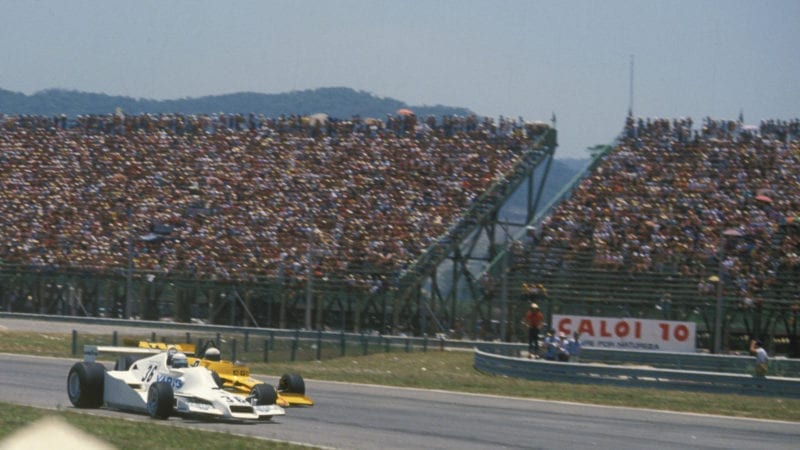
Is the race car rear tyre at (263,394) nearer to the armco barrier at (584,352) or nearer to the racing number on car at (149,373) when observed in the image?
the racing number on car at (149,373)

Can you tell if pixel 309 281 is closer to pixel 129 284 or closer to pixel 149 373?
pixel 129 284

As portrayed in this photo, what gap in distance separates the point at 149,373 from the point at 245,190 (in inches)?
1399

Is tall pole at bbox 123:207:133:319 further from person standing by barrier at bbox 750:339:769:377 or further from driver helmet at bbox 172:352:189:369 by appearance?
driver helmet at bbox 172:352:189:369

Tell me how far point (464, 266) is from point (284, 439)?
32284 millimetres

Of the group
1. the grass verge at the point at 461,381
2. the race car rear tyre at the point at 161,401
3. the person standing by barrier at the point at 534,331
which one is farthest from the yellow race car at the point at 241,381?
the person standing by barrier at the point at 534,331

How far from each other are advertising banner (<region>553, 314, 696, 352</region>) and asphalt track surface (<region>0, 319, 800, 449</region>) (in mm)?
11222

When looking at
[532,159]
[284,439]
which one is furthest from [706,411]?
[532,159]

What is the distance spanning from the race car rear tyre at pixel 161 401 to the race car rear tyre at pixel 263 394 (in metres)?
1.13

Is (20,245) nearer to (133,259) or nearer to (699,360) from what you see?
(133,259)

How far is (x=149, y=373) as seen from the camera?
17672 millimetres

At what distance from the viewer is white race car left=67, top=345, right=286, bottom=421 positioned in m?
16.6

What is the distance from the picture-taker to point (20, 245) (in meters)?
53.7

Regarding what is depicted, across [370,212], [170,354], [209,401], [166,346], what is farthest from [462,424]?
[370,212]

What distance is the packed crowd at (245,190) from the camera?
47.5m
